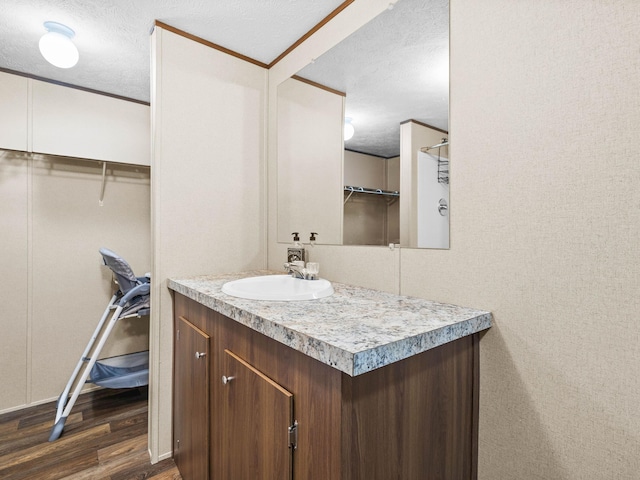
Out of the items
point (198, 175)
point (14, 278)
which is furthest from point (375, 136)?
point (14, 278)

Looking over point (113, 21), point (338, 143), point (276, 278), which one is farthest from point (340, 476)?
point (113, 21)

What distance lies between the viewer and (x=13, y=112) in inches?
83.2

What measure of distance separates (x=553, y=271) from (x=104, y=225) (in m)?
2.81

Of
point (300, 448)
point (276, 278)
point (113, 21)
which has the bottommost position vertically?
point (300, 448)

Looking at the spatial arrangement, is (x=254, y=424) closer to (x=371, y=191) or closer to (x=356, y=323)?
(x=356, y=323)

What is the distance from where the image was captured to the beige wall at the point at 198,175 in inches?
66.8

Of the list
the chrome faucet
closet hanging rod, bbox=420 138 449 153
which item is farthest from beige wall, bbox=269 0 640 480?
the chrome faucet

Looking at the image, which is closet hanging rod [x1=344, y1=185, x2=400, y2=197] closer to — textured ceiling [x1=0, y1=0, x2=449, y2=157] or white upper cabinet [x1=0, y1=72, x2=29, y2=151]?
textured ceiling [x1=0, y1=0, x2=449, y2=157]

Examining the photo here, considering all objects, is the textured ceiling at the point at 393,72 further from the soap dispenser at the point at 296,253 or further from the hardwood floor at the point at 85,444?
the hardwood floor at the point at 85,444

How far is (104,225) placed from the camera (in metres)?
2.50

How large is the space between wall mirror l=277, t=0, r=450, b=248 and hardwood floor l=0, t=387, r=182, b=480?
1417mm

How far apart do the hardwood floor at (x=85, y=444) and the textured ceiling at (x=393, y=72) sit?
6.32 ft

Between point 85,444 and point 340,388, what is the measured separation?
1.98 meters

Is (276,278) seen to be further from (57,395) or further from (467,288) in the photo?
(57,395)
